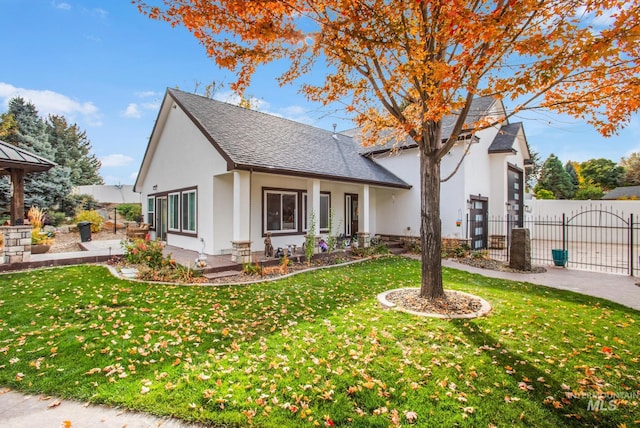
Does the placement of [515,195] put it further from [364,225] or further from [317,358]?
[317,358]

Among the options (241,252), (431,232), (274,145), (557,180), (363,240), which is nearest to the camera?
(431,232)

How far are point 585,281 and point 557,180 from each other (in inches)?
1135

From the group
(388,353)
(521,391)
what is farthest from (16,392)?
(521,391)

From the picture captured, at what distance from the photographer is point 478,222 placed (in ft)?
47.4

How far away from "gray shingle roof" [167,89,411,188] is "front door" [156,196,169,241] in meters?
4.81

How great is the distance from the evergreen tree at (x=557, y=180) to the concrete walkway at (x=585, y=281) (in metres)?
26.3

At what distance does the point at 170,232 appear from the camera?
43.8 ft

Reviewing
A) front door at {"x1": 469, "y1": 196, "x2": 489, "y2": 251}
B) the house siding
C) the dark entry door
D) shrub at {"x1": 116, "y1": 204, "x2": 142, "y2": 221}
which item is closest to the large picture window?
the house siding

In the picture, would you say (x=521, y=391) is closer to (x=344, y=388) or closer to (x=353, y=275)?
(x=344, y=388)

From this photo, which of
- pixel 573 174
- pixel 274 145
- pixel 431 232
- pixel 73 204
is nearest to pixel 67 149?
pixel 73 204

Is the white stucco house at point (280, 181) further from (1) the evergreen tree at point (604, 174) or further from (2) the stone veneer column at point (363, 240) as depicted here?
(1) the evergreen tree at point (604, 174)

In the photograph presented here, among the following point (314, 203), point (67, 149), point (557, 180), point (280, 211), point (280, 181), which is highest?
point (67, 149)

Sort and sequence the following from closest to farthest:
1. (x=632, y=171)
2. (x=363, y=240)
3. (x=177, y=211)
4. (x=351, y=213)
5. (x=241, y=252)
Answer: (x=241, y=252)
(x=363, y=240)
(x=177, y=211)
(x=351, y=213)
(x=632, y=171)

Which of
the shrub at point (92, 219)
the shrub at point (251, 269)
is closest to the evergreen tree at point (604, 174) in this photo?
the shrub at point (251, 269)
